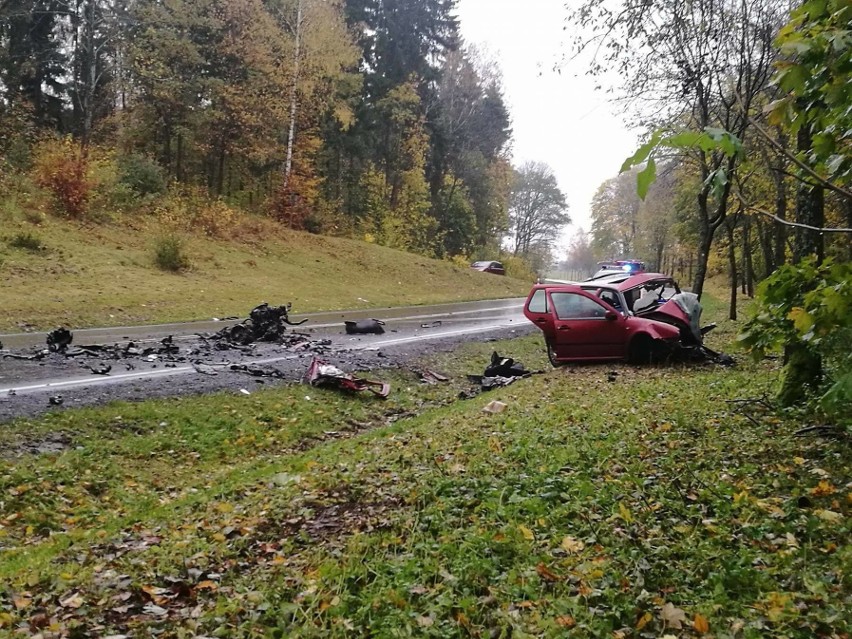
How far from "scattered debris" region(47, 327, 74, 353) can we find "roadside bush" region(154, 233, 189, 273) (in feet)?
36.1

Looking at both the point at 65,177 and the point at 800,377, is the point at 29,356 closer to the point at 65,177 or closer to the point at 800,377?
the point at 800,377

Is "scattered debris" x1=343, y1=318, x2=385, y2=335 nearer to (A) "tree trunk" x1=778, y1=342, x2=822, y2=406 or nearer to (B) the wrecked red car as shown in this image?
(B) the wrecked red car

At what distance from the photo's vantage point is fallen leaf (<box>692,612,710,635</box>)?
3.28 metres

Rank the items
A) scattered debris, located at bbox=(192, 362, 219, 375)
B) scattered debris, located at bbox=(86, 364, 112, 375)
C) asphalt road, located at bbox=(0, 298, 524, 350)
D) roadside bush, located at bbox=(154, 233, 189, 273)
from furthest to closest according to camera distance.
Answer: roadside bush, located at bbox=(154, 233, 189, 273) → asphalt road, located at bbox=(0, 298, 524, 350) → scattered debris, located at bbox=(192, 362, 219, 375) → scattered debris, located at bbox=(86, 364, 112, 375)

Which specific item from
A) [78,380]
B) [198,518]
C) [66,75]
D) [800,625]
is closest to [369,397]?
[78,380]

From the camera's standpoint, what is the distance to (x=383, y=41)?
40812 mm

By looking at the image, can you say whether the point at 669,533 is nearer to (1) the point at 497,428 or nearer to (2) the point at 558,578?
(2) the point at 558,578

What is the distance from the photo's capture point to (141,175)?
2788 cm

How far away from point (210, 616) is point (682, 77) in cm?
1616

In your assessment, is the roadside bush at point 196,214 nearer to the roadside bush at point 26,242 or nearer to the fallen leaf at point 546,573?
the roadside bush at point 26,242

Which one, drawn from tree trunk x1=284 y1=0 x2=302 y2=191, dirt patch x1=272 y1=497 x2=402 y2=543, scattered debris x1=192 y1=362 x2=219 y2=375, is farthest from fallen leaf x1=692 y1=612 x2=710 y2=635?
tree trunk x1=284 y1=0 x2=302 y2=191

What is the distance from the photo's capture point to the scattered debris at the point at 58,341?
37.3 ft

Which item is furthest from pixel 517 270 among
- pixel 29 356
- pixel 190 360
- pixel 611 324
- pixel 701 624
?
pixel 701 624

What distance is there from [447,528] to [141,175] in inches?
1102
